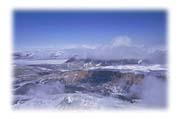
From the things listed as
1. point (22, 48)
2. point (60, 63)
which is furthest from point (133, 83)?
point (22, 48)

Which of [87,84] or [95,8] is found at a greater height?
[95,8]

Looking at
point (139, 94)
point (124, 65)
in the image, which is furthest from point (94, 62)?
point (139, 94)

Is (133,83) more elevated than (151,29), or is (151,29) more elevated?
(151,29)

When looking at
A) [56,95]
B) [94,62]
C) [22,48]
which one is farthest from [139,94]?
[22,48]

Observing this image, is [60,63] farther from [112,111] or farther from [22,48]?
[112,111]
